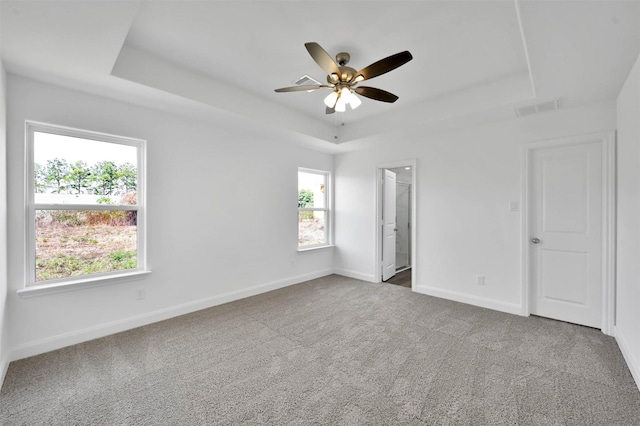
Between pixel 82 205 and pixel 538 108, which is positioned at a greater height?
pixel 538 108

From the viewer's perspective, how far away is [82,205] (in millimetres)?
2752

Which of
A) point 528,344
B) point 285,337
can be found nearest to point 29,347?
point 285,337

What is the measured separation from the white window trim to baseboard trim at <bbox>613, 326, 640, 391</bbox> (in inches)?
172

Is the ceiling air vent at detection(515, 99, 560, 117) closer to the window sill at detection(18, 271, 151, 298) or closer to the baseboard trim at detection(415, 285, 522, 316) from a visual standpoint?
the baseboard trim at detection(415, 285, 522, 316)

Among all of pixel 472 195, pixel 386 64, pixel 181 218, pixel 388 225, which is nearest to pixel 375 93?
pixel 386 64

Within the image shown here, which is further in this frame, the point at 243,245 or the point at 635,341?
the point at 243,245

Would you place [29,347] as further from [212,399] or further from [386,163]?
[386,163]

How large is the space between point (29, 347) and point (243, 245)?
7.42 ft

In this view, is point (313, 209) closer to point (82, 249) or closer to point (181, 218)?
point (181, 218)

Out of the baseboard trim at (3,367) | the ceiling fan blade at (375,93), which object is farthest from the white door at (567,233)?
the baseboard trim at (3,367)

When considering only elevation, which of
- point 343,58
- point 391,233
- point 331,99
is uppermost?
point 343,58

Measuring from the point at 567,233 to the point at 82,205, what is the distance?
511cm

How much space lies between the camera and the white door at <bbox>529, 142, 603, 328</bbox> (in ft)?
9.75

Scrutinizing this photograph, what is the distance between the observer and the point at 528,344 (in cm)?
265
